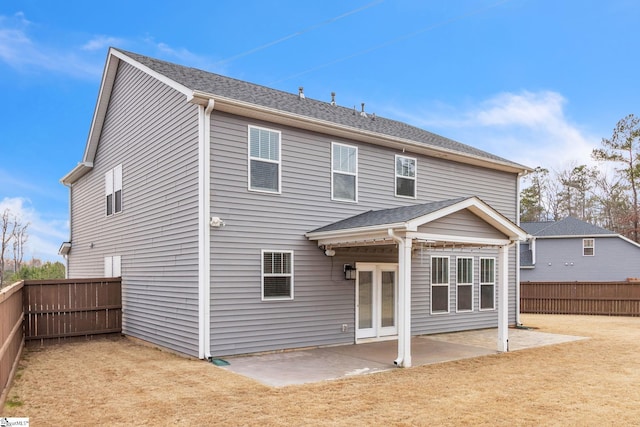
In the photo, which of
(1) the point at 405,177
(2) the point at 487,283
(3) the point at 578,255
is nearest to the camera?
(1) the point at 405,177

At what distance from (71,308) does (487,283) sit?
35.6ft

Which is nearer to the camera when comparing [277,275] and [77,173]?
[277,275]

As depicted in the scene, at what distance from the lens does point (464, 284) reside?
42.4 ft

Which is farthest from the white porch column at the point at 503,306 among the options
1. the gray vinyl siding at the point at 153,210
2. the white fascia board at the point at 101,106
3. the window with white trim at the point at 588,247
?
the window with white trim at the point at 588,247

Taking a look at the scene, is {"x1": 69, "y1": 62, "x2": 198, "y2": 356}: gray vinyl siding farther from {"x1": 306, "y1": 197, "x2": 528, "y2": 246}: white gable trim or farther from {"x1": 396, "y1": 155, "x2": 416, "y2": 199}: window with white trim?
{"x1": 396, "y1": 155, "x2": 416, "y2": 199}: window with white trim

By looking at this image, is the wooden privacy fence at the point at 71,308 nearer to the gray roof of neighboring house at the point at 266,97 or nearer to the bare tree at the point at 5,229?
the gray roof of neighboring house at the point at 266,97

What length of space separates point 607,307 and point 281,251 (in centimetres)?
1533

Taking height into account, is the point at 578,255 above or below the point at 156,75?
below

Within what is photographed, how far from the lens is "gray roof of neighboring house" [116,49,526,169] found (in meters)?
9.63

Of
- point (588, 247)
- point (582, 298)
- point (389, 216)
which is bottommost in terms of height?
point (582, 298)

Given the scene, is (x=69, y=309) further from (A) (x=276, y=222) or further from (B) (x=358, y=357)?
(B) (x=358, y=357)

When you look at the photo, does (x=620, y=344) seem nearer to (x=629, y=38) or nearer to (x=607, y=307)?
(x=607, y=307)

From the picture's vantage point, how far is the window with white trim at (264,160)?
9383mm

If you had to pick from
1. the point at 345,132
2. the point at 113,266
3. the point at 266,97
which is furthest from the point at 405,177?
the point at 113,266
